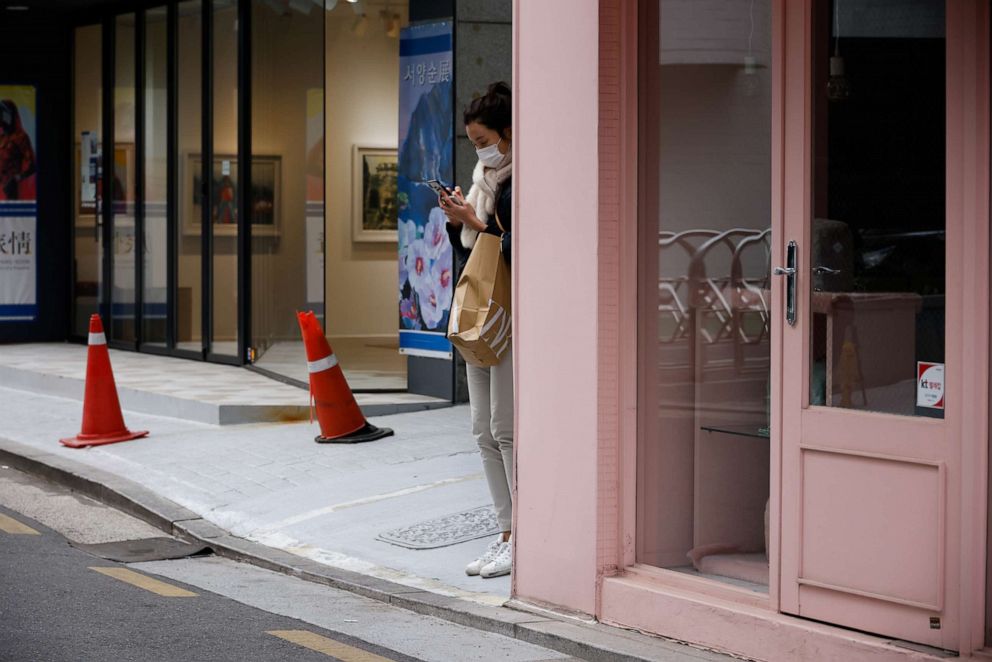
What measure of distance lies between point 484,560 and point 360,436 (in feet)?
11.3

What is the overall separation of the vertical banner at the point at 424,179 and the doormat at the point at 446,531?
3.72 meters

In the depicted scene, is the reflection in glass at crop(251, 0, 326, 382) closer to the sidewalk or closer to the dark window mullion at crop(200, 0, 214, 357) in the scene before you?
the dark window mullion at crop(200, 0, 214, 357)

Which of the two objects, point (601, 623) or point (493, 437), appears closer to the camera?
point (601, 623)

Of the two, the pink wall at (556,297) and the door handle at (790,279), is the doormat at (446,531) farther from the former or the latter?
the door handle at (790,279)

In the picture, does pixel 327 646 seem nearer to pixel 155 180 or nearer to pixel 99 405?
pixel 99 405

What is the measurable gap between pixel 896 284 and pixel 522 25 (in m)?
2.06

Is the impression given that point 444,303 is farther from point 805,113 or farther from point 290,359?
point 805,113

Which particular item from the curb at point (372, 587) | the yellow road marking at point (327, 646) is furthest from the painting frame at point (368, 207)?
the yellow road marking at point (327, 646)

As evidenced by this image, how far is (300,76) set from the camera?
13.3 meters

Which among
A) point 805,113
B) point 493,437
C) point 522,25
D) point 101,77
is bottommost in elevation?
point 493,437

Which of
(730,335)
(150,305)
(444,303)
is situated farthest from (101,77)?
(730,335)

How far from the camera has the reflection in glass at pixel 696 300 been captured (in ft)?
19.3

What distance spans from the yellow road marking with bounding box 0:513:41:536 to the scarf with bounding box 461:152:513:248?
3.07m

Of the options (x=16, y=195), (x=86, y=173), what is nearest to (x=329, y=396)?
(x=86, y=173)
